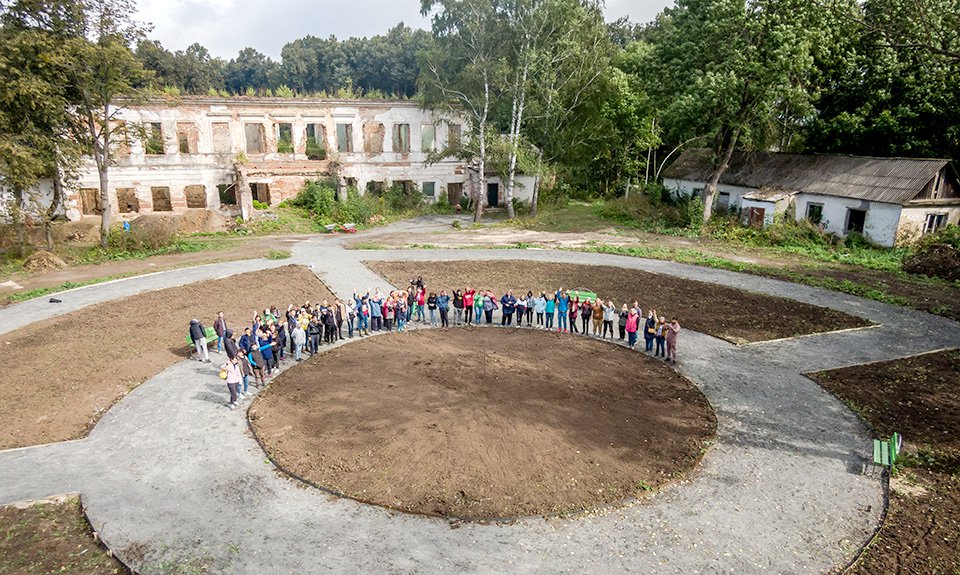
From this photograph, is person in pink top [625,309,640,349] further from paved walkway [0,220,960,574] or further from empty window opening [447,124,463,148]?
empty window opening [447,124,463,148]

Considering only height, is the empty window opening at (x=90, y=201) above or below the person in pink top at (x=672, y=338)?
above

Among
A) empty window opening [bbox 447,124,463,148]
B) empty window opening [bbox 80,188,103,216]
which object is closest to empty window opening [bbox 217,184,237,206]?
empty window opening [bbox 80,188,103,216]

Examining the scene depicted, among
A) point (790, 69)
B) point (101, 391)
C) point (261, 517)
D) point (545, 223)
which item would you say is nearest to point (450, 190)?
point (545, 223)

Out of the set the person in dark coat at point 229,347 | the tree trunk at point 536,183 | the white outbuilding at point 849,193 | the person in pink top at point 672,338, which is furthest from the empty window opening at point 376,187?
the person in pink top at point 672,338

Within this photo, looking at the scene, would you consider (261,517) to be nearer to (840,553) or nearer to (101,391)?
(101,391)

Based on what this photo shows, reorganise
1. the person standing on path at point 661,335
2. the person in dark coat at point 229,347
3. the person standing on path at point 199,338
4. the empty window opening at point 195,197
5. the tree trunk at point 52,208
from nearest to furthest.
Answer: the person in dark coat at point 229,347
the person standing on path at point 199,338
the person standing on path at point 661,335
the tree trunk at point 52,208
the empty window opening at point 195,197

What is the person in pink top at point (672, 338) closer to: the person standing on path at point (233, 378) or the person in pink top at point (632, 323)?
the person in pink top at point (632, 323)
